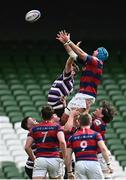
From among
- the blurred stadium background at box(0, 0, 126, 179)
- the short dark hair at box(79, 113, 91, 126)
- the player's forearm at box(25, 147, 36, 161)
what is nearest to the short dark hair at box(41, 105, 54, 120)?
the short dark hair at box(79, 113, 91, 126)

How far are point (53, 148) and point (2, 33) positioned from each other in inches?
457

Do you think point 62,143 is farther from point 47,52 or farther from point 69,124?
point 47,52

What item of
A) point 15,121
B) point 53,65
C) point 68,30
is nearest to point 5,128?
point 15,121

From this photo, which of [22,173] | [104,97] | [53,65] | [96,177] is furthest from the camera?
[53,65]

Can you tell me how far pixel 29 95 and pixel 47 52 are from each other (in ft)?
10.5

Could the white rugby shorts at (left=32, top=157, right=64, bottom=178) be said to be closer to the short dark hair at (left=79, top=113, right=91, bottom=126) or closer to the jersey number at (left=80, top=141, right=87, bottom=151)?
the jersey number at (left=80, top=141, right=87, bottom=151)

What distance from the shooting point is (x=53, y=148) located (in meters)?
16.0

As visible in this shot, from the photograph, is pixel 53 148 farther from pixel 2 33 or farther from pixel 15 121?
pixel 2 33

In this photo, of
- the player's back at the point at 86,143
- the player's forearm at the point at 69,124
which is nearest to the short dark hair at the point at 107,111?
the player's forearm at the point at 69,124

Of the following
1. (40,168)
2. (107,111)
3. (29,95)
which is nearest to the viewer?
(40,168)

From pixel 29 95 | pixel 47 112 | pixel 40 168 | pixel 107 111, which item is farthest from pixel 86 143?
pixel 29 95

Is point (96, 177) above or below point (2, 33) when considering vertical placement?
below

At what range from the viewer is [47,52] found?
2717 centimetres

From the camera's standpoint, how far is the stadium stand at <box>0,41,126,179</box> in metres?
20.8
